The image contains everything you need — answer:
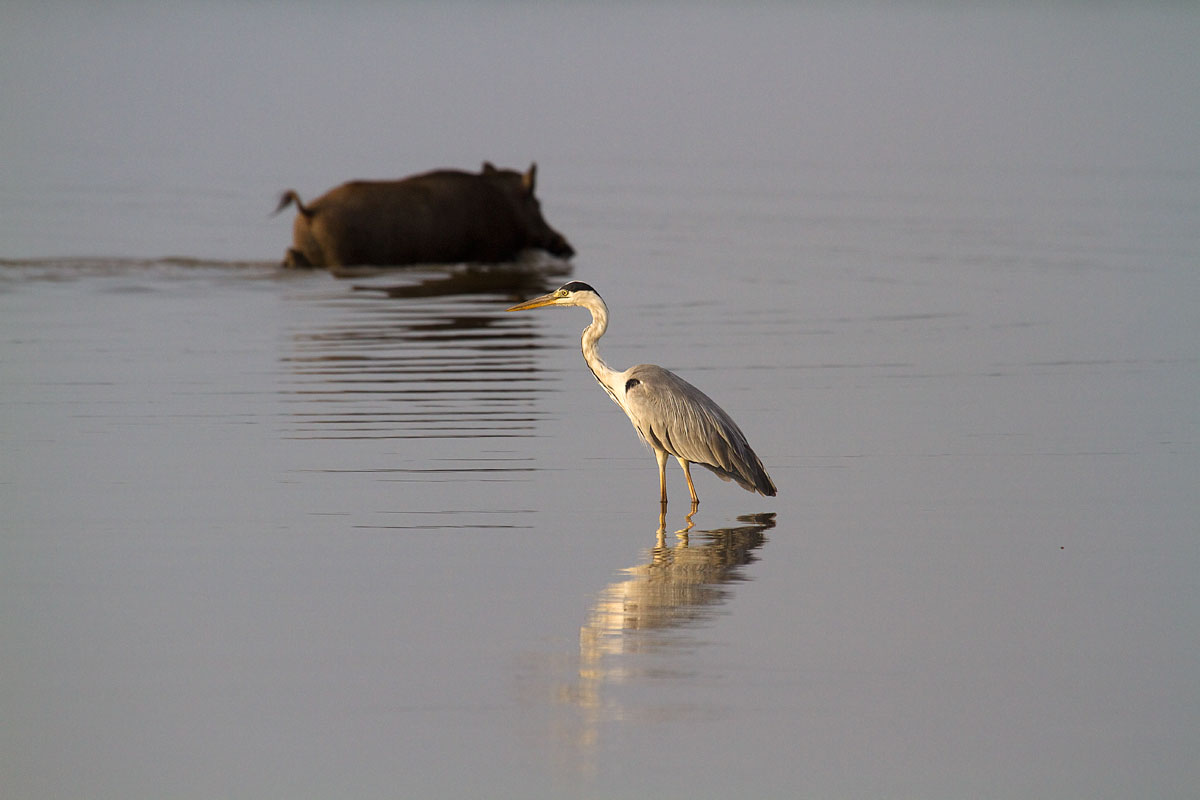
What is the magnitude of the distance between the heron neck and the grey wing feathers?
0.17m

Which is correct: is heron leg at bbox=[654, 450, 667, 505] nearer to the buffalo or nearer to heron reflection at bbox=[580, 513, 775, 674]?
heron reflection at bbox=[580, 513, 775, 674]

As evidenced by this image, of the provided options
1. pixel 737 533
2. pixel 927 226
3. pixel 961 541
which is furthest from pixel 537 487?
pixel 927 226

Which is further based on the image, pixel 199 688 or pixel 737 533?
pixel 737 533

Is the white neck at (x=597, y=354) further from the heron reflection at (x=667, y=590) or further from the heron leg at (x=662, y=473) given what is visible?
the heron reflection at (x=667, y=590)

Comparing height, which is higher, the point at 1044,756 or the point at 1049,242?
the point at 1049,242

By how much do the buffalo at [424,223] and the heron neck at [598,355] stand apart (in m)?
11.2

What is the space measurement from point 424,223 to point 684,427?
43.8 feet

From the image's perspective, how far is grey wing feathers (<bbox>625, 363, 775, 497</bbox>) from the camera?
903cm

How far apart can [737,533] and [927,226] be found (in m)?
19.3

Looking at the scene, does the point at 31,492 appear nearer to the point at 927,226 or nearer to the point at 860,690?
Answer: the point at 860,690

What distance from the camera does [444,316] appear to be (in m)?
17.2

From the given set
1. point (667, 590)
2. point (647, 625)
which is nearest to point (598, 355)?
point (667, 590)

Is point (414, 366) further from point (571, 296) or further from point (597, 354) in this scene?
point (597, 354)

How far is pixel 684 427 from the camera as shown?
920 cm
